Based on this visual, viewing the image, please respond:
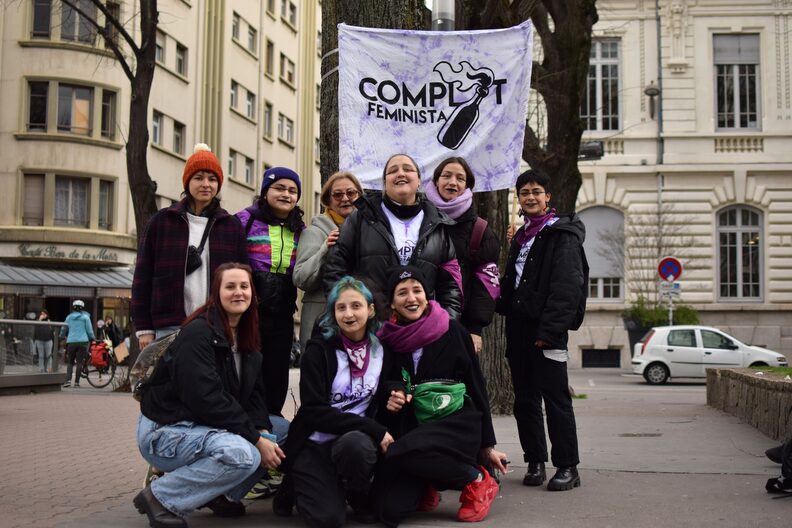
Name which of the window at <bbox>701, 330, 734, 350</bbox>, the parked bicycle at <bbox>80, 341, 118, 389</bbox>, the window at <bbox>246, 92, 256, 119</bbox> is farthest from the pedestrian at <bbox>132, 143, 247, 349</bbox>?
the window at <bbox>246, 92, 256, 119</bbox>

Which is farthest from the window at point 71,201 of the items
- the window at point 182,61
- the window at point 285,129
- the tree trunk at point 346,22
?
the tree trunk at point 346,22

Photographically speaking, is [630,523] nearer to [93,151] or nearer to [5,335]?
[5,335]

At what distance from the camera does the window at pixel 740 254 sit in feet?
112

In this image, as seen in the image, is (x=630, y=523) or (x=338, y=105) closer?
(x=630, y=523)

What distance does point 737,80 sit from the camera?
35.0 m

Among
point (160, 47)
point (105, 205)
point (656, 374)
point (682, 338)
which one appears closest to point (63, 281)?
point (105, 205)

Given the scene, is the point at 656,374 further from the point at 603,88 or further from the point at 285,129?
the point at 285,129

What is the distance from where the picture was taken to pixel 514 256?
24.0 feet

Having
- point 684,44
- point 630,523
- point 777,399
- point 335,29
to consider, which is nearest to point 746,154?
point 684,44

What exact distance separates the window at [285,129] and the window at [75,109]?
Answer: 1812cm

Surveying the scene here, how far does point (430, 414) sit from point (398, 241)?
1071mm

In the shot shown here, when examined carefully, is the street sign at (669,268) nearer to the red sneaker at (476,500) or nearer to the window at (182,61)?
the red sneaker at (476,500)

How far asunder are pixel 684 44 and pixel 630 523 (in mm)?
31702

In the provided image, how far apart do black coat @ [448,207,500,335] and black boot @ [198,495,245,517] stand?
1808mm
